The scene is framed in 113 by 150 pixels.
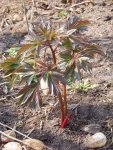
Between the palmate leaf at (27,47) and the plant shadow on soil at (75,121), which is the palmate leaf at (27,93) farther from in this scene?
the plant shadow on soil at (75,121)

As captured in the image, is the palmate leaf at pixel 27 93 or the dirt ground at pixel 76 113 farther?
the dirt ground at pixel 76 113

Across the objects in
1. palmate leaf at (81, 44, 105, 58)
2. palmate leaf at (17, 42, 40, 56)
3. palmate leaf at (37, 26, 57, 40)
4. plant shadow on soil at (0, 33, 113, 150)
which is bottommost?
plant shadow on soil at (0, 33, 113, 150)

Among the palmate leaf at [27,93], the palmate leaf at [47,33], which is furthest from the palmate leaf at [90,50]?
the palmate leaf at [27,93]

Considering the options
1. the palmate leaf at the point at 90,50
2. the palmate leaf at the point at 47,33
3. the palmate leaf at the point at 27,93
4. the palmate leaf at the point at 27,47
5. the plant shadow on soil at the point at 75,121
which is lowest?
the plant shadow on soil at the point at 75,121

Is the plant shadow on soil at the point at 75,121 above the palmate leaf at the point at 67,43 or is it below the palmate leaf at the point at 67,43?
below

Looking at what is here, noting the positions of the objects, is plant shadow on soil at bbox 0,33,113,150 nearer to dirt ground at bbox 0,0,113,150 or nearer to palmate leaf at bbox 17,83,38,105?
dirt ground at bbox 0,0,113,150

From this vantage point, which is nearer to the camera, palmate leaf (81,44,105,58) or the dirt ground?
palmate leaf (81,44,105,58)

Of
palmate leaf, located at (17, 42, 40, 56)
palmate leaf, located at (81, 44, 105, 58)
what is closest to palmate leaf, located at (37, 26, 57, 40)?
palmate leaf, located at (17, 42, 40, 56)

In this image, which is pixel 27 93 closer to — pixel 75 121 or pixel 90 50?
pixel 90 50

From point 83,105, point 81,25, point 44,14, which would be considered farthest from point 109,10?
point 81,25

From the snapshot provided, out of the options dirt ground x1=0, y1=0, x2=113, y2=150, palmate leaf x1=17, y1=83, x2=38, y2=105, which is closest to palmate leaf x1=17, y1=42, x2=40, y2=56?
palmate leaf x1=17, y1=83, x2=38, y2=105

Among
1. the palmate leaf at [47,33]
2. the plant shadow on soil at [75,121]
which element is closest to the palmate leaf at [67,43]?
the palmate leaf at [47,33]

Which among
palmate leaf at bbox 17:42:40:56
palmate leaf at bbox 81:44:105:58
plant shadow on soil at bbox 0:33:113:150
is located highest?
palmate leaf at bbox 17:42:40:56

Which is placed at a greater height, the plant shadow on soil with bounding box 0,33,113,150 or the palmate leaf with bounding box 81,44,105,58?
the palmate leaf with bounding box 81,44,105,58
